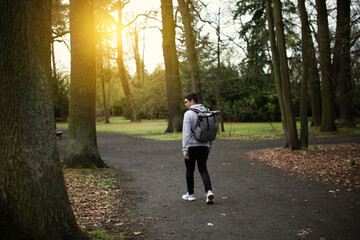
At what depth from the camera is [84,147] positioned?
9.41 m

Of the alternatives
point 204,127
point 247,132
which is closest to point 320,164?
point 204,127

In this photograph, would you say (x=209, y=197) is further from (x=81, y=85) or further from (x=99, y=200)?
(x=81, y=85)

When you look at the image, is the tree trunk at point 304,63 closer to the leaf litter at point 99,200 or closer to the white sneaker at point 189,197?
the leaf litter at point 99,200

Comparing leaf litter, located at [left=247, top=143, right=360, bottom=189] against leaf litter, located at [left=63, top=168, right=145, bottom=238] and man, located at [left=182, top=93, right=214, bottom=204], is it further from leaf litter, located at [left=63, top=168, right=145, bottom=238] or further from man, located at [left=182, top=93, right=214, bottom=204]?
leaf litter, located at [left=63, top=168, right=145, bottom=238]

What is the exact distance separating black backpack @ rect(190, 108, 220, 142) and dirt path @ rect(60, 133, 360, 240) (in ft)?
4.13

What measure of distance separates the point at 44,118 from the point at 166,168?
7051 millimetres

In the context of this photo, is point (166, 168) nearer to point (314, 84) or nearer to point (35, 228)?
point (35, 228)

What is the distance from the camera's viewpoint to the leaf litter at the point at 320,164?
742 cm

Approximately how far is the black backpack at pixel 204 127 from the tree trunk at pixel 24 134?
111 inches

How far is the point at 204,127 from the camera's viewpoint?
225 inches

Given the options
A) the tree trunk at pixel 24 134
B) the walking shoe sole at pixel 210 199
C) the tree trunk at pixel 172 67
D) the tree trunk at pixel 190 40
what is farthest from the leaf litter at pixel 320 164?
the tree trunk at pixel 172 67

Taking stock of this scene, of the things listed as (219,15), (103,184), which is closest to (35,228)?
(103,184)

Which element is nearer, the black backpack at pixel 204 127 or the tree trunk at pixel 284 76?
the black backpack at pixel 204 127

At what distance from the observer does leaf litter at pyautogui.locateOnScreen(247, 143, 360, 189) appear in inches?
292
